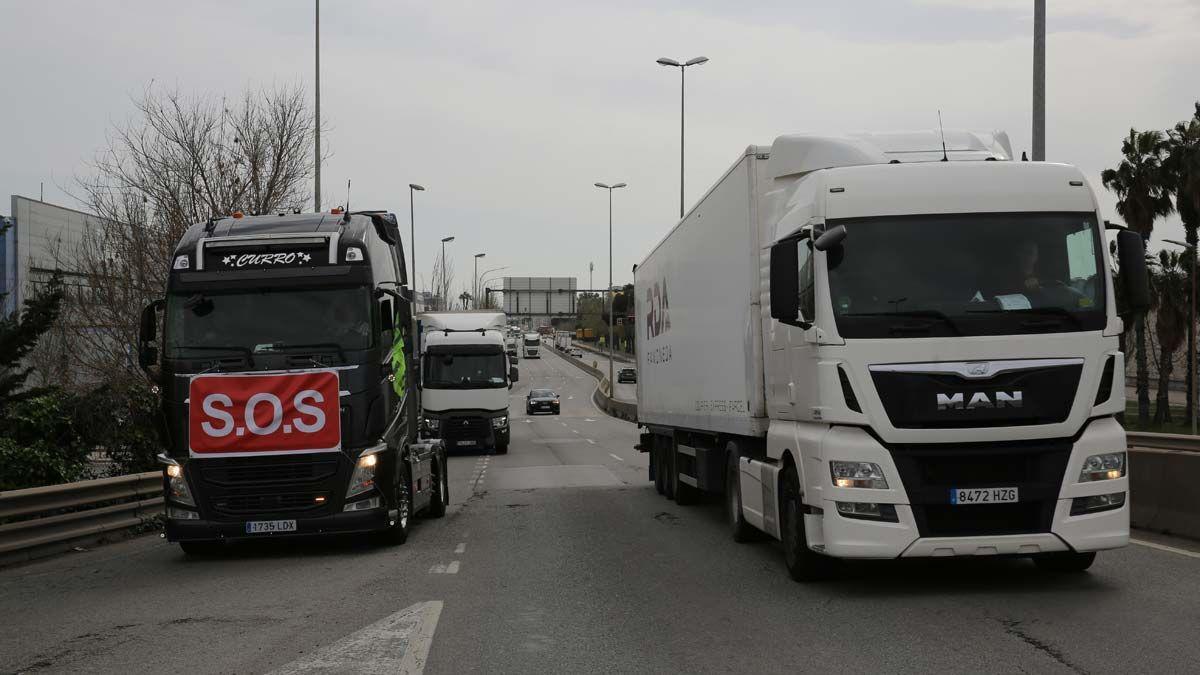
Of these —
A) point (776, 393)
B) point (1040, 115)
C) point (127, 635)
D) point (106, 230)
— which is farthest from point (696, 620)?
point (106, 230)

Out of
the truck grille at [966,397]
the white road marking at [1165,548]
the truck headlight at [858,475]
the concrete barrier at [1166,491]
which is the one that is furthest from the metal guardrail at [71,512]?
the concrete barrier at [1166,491]

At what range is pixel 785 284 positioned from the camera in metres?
9.65

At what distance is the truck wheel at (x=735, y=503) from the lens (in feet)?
42.8

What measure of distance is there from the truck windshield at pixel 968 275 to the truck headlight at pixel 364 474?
5.53m

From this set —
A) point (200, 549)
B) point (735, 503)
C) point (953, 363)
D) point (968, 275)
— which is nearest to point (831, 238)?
point (968, 275)

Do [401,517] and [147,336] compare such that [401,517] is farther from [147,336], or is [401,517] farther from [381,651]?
[381,651]

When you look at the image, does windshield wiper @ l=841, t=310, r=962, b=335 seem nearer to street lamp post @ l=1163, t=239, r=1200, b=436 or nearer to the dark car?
street lamp post @ l=1163, t=239, r=1200, b=436

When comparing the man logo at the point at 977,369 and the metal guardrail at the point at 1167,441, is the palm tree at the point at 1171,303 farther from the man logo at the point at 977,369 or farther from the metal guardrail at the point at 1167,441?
the man logo at the point at 977,369

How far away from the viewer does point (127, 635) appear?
8680mm

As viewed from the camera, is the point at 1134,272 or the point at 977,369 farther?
the point at 1134,272

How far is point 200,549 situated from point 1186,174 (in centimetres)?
3751

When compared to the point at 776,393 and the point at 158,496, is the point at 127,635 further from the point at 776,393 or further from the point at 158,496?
the point at 158,496

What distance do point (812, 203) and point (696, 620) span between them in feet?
10.9

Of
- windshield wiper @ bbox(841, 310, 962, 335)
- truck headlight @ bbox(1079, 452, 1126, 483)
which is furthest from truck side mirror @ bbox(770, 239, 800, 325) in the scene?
truck headlight @ bbox(1079, 452, 1126, 483)
